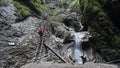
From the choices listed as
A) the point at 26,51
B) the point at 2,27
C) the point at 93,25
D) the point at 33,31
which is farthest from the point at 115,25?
the point at 2,27

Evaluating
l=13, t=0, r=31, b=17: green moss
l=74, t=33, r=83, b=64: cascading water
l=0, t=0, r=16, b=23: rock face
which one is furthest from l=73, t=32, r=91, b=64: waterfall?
l=0, t=0, r=16, b=23: rock face

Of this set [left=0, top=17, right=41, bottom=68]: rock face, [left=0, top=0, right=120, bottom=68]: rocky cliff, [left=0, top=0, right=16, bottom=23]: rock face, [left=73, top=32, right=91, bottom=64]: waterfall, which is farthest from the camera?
[left=73, top=32, right=91, bottom=64]: waterfall

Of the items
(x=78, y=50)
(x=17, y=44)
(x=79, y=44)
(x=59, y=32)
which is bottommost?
(x=78, y=50)

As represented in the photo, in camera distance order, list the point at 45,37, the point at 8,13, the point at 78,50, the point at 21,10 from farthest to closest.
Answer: the point at 78,50
the point at 21,10
the point at 45,37
the point at 8,13

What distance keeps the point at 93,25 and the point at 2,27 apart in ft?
20.8

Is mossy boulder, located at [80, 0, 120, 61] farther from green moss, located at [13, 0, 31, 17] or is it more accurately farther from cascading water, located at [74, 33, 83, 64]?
green moss, located at [13, 0, 31, 17]

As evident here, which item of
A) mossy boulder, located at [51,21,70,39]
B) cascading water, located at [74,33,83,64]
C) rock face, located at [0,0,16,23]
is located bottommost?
cascading water, located at [74,33,83,64]

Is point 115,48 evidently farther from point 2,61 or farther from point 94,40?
point 2,61

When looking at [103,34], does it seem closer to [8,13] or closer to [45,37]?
[45,37]

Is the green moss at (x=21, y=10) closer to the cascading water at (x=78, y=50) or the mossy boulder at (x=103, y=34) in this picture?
the cascading water at (x=78, y=50)

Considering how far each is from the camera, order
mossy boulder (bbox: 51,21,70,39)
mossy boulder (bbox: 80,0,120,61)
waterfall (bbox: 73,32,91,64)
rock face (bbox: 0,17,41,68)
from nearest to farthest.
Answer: rock face (bbox: 0,17,41,68) → mossy boulder (bbox: 80,0,120,61) → waterfall (bbox: 73,32,91,64) → mossy boulder (bbox: 51,21,70,39)

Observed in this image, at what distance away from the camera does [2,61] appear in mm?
7199

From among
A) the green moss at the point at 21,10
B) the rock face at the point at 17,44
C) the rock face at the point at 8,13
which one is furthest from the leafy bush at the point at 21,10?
the rock face at the point at 17,44

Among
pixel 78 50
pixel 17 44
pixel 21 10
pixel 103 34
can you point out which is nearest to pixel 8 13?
pixel 21 10
